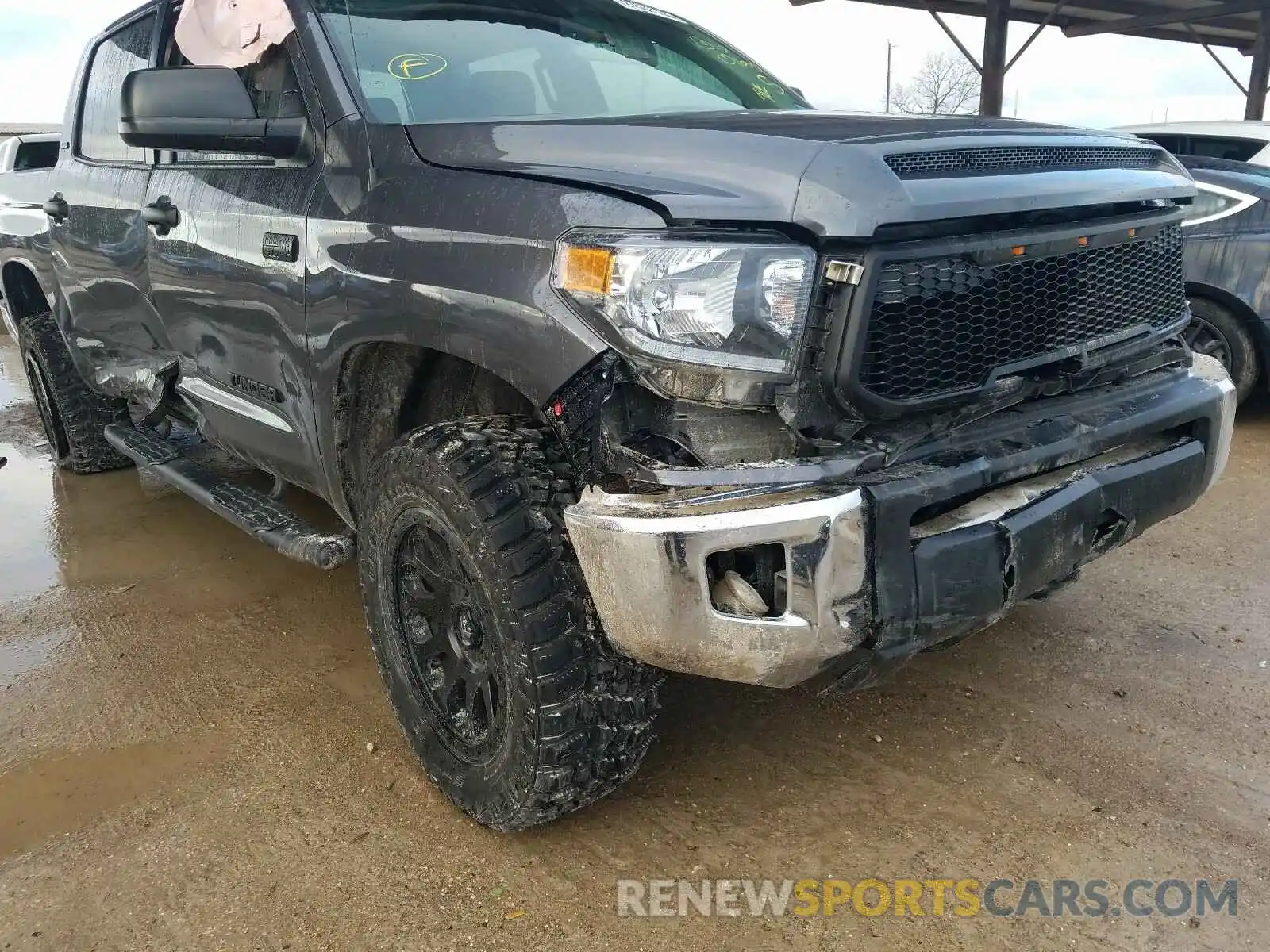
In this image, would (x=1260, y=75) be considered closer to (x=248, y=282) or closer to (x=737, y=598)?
(x=248, y=282)

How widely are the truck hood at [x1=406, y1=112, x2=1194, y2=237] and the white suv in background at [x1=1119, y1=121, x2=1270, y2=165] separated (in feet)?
14.8

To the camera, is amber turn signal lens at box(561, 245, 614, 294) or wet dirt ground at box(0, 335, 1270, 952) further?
wet dirt ground at box(0, 335, 1270, 952)

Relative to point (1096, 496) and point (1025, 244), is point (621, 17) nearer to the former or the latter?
point (1025, 244)

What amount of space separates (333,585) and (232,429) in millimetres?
841

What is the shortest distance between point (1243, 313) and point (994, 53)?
797cm

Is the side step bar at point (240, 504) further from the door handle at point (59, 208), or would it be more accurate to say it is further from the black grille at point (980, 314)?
the black grille at point (980, 314)

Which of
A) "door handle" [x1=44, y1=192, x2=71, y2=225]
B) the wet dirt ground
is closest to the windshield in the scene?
the wet dirt ground

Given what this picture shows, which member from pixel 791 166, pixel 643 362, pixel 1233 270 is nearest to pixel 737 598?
pixel 643 362

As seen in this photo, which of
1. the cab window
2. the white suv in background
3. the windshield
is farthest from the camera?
the white suv in background

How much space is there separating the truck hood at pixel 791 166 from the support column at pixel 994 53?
10598mm

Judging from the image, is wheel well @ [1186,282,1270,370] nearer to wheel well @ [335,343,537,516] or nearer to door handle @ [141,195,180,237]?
wheel well @ [335,343,537,516]

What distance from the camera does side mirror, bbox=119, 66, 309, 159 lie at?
8.43 feet

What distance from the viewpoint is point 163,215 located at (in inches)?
129

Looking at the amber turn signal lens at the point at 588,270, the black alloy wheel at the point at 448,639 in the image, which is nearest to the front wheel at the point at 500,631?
the black alloy wheel at the point at 448,639
